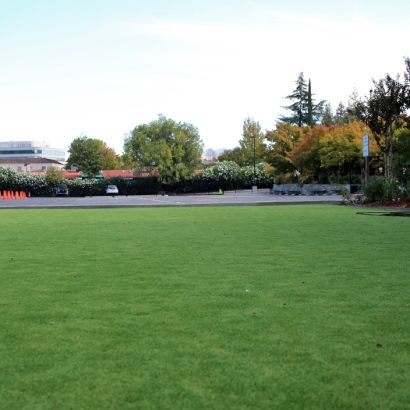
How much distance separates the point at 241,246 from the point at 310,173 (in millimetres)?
50265

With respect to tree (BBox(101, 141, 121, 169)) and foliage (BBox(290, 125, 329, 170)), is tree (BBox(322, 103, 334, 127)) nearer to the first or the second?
foliage (BBox(290, 125, 329, 170))

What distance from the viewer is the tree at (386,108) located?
29.9 metres

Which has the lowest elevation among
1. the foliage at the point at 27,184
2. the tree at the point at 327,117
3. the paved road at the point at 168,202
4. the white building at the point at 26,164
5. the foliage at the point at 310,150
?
the paved road at the point at 168,202

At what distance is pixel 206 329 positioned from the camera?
5328 mm

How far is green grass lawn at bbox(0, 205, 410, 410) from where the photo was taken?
12.6ft

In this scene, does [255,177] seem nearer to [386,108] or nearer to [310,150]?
[310,150]

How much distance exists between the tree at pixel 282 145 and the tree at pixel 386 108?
30.3 m

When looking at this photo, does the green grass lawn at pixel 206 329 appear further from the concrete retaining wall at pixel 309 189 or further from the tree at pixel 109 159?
the tree at pixel 109 159

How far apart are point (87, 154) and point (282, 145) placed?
210 feet

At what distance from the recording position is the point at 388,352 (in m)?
4.66

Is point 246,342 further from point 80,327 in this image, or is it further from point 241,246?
point 241,246

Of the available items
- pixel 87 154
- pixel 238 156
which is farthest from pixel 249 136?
pixel 87 154

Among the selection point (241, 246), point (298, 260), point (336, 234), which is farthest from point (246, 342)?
point (336, 234)

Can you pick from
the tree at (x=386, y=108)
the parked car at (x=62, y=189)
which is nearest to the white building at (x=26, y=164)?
the parked car at (x=62, y=189)
